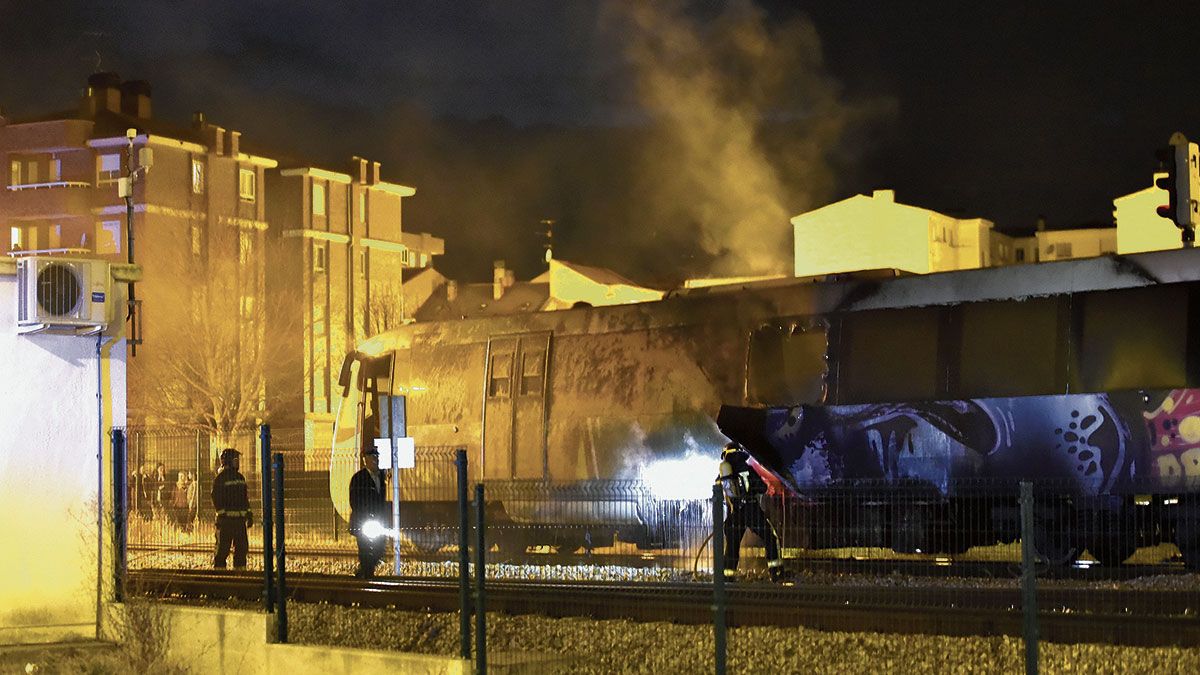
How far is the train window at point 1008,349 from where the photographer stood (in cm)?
1938

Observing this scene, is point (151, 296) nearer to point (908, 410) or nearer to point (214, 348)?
point (214, 348)

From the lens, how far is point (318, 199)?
81062 millimetres

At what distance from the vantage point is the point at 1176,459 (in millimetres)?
18141

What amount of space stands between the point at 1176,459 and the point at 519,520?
26.4ft

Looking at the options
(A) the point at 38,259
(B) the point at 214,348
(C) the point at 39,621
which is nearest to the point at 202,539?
(C) the point at 39,621

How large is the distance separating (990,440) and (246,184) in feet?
208

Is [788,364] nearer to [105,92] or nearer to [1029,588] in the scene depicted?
[1029,588]

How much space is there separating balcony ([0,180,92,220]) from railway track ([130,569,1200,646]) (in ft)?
193

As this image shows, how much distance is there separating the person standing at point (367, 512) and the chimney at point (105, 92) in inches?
2498

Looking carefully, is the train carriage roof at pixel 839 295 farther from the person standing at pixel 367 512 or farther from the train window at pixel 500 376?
the person standing at pixel 367 512

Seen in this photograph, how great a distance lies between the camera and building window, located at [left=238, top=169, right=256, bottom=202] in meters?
77.9

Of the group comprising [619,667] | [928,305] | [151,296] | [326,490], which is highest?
[151,296]

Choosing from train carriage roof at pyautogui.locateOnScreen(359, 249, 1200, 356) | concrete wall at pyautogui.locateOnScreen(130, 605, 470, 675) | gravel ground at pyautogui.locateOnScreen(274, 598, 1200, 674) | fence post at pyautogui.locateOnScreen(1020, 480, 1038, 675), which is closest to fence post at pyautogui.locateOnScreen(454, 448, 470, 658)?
concrete wall at pyautogui.locateOnScreen(130, 605, 470, 675)

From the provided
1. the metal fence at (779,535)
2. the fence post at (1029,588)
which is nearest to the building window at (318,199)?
the metal fence at (779,535)
